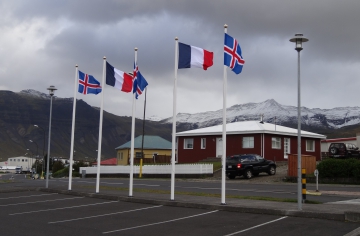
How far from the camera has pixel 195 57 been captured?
58.9 ft

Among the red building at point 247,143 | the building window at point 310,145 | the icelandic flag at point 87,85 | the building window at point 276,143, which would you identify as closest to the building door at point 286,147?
the red building at point 247,143

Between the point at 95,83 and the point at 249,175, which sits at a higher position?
the point at 95,83

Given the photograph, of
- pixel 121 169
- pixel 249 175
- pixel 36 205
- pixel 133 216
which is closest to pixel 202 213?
pixel 133 216

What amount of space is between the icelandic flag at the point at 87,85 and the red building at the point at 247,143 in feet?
77.0

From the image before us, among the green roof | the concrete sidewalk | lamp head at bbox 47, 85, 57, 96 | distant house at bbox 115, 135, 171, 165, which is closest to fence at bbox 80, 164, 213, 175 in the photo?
lamp head at bbox 47, 85, 57, 96

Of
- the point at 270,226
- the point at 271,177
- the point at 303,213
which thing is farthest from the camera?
the point at 271,177

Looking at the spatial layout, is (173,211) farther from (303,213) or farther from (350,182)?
(350,182)

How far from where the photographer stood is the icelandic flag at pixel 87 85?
78.8 ft

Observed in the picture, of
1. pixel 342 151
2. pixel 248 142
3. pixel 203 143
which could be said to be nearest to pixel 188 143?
pixel 203 143

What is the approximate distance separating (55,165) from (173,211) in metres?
90.3

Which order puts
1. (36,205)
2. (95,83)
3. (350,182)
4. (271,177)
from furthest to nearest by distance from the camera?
(271,177), (350,182), (95,83), (36,205)

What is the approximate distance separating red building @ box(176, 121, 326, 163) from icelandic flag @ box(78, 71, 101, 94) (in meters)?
23.5

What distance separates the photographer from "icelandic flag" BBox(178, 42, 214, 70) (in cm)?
1786

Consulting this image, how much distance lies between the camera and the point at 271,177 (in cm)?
3381
